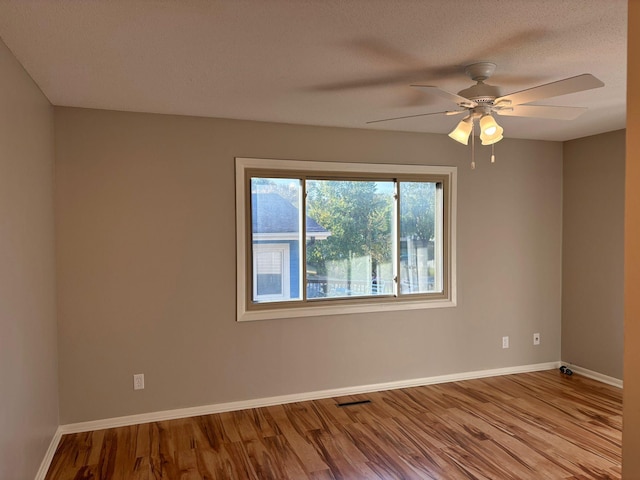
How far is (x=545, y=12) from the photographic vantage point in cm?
190

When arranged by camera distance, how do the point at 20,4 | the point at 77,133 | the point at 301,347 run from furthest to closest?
the point at 301,347, the point at 77,133, the point at 20,4

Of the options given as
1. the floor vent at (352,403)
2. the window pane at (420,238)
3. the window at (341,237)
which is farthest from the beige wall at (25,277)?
the window pane at (420,238)

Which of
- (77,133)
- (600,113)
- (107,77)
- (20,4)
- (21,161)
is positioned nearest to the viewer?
(20,4)

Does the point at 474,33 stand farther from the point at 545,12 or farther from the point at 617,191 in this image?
the point at 617,191

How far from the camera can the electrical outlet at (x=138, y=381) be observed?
3.57 metres

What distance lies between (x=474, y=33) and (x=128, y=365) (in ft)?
10.6

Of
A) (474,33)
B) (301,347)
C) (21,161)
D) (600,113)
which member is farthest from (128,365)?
(600,113)

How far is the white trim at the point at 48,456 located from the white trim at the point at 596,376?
4.69 m

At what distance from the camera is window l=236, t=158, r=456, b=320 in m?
3.93

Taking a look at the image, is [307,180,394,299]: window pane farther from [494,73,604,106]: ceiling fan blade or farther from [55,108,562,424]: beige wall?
[494,73,604,106]: ceiling fan blade

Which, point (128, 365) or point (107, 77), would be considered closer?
point (107, 77)

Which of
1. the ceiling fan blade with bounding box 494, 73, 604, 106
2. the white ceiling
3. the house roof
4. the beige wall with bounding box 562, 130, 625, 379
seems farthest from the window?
the ceiling fan blade with bounding box 494, 73, 604, 106

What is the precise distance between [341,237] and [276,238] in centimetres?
62

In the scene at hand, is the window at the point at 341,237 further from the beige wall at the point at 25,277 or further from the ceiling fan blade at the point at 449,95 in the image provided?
the ceiling fan blade at the point at 449,95
